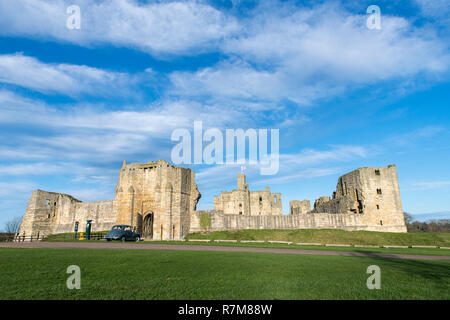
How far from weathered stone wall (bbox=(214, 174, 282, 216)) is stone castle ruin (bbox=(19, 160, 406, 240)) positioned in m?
27.2

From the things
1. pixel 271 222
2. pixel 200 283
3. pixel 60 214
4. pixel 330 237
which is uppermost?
pixel 60 214

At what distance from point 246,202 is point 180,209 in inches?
1616

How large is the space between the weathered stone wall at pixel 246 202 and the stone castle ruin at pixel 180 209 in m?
27.2

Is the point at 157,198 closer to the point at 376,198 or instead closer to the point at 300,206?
the point at 376,198

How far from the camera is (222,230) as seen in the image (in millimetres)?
38812

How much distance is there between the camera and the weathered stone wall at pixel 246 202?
75.1 m

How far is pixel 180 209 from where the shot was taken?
37.1m

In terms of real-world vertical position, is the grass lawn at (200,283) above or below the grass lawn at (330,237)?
above

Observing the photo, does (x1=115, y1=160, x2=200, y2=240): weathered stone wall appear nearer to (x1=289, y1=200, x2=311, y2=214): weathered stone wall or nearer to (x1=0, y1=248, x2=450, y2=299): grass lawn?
(x1=0, y1=248, x2=450, y2=299): grass lawn

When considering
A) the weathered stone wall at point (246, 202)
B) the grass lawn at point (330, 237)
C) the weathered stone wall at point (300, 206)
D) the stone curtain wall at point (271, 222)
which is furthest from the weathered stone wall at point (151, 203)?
the weathered stone wall at point (300, 206)

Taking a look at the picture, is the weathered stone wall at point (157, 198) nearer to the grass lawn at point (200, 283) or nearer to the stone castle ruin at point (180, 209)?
the stone castle ruin at point (180, 209)

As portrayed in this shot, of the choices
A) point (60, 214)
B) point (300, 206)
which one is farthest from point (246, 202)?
point (60, 214)
